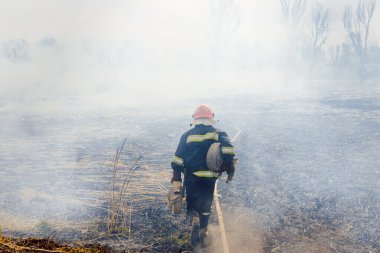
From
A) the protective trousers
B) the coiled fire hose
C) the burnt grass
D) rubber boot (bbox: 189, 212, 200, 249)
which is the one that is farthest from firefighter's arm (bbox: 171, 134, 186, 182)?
the burnt grass


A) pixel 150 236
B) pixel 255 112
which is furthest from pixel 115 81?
pixel 150 236

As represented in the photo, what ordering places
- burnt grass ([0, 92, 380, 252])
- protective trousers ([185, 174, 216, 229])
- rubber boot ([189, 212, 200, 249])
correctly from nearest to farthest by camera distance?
rubber boot ([189, 212, 200, 249]) < protective trousers ([185, 174, 216, 229]) < burnt grass ([0, 92, 380, 252])

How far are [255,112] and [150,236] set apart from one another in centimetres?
1637

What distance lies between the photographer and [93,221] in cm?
566

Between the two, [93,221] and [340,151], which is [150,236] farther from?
[340,151]

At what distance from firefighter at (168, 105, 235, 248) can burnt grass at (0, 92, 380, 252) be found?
518mm

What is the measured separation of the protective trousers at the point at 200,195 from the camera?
4.93m

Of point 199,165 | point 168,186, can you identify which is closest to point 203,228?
point 199,165

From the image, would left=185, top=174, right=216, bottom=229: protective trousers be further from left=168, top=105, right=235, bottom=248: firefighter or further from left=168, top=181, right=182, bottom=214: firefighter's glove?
left=168, top=181, right=182, bottom=214: firefighter's glove

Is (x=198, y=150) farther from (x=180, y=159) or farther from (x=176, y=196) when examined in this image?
(x=176, y=196)

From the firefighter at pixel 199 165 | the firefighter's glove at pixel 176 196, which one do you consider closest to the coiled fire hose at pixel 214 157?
the firefighter at pixel 199 165

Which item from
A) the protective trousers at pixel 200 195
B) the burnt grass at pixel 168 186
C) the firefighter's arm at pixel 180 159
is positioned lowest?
the burnt grass at pixel 168 186

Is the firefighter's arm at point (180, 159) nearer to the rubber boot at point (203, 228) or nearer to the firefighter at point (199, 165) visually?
the firefighter at point (199, 165)

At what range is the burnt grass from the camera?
5.27 metres
